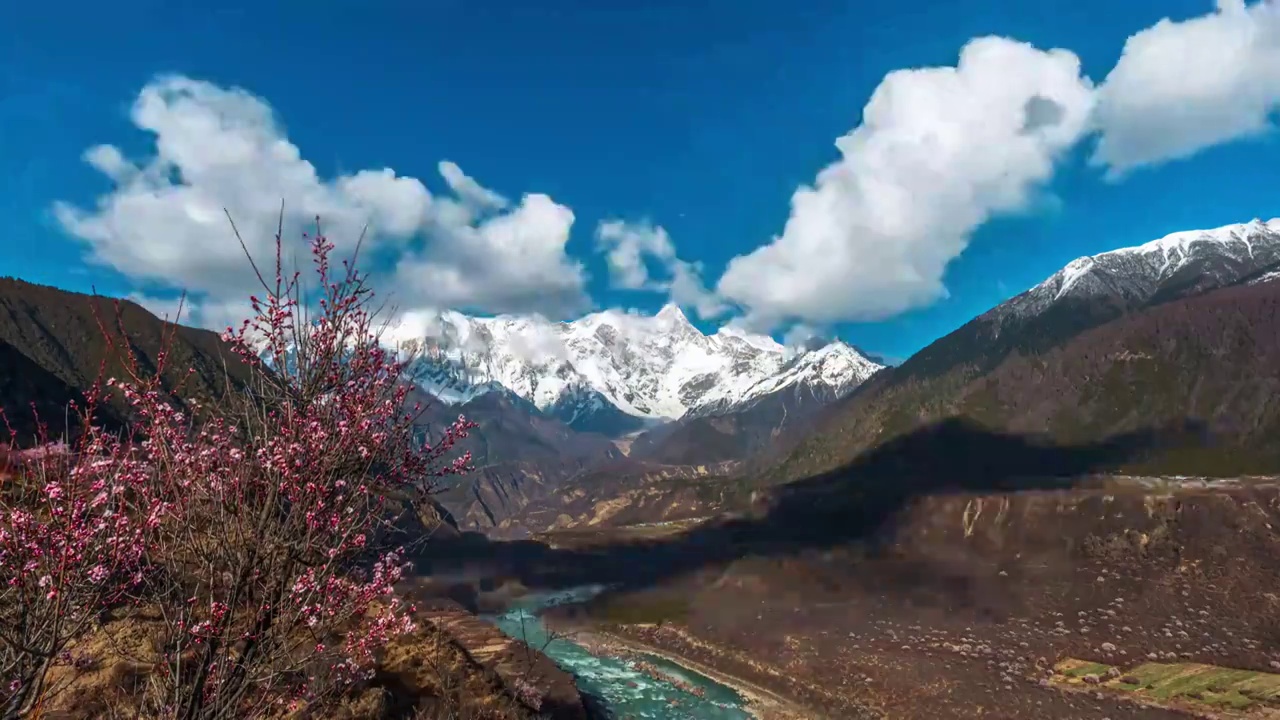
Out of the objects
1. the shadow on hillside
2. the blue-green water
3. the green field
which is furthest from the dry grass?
the shadow on hillside

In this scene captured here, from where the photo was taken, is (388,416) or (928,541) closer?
(388,416)

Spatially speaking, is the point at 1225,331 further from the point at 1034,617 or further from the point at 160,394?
the point at 160,394

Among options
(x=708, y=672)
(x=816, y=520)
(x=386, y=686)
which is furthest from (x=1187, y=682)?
(x=816, y=520)

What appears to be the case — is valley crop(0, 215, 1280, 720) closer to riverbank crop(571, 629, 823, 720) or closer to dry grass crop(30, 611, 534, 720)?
riverbank crop(571, 629, 823, 720)

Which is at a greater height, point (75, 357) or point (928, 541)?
point (75, 357)

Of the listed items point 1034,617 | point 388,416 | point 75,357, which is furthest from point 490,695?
point 75,357

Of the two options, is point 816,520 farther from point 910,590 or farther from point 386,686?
point 386,686

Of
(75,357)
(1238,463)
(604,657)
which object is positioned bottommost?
(604,657)
